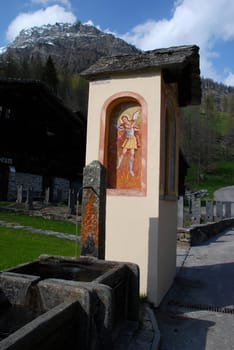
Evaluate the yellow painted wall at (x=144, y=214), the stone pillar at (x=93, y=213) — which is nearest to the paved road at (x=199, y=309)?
the yellow painted wall at (x=144, y=214)

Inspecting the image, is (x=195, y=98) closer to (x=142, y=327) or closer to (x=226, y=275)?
(x=226, y=275)

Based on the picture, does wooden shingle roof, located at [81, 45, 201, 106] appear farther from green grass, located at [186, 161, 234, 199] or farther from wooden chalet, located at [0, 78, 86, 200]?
green grass, located at [186, 161, 234, 199]

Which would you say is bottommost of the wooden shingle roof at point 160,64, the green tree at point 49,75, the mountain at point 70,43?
the wooden shingle roof at point 160,64

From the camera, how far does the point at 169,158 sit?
21.0 ft

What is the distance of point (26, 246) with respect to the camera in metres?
8.12

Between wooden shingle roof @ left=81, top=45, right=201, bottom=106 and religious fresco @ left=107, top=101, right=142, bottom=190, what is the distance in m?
0.61

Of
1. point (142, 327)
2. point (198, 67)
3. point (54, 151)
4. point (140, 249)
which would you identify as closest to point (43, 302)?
point (142, 327)

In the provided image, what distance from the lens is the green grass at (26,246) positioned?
6781 millimetres

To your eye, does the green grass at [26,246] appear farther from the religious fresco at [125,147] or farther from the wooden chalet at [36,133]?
the wooden chalet at [36,133]

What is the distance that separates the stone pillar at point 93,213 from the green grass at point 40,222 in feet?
22.7

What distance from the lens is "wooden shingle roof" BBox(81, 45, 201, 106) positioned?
5.39 meters

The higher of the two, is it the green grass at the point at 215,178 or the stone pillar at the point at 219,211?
the green grass at the point at 215,178

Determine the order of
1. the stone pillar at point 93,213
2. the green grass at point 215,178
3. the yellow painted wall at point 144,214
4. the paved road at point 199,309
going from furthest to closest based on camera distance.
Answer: the green grass at point 215,178
the yellow painted wall at point 144,214
the stone pillar at point 93,213
the paved road at point 199,309

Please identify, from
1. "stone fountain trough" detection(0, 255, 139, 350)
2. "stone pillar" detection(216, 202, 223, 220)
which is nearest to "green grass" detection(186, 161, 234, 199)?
"stone pillar" detection(216, 202, 223, 220)
